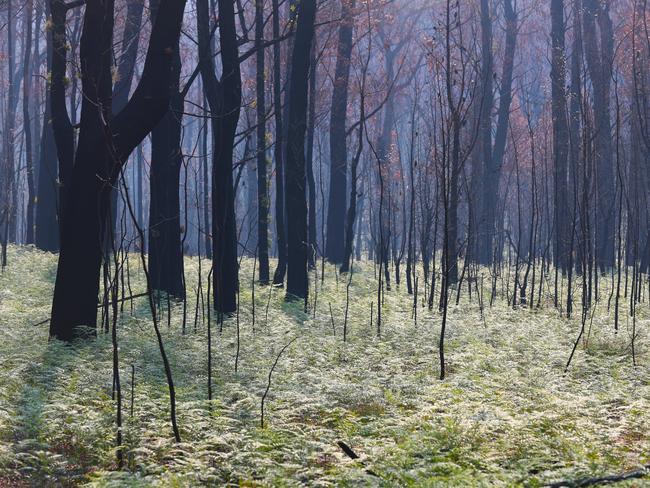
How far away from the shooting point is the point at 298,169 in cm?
1457

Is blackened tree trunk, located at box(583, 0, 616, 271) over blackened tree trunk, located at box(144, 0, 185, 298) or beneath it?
over

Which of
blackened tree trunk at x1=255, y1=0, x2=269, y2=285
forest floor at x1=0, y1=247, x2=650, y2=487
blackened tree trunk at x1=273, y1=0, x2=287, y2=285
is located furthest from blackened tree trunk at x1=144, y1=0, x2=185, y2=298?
blackened tree trunk at x1=273, y1=0, x2=287, y2=285

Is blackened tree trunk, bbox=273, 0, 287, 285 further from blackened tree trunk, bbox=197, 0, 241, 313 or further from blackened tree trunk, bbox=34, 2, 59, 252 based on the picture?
blackened tree trunk, bbox=34, 2, 59, 252

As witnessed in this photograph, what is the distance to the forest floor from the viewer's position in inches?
208

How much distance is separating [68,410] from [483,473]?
364 cm

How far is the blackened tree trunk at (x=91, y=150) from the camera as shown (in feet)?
29.9

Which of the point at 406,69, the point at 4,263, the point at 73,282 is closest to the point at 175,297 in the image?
the point at 73,282

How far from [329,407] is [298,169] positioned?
8.09m

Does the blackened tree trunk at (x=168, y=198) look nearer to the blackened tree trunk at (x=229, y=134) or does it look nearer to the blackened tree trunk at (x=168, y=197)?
the blackened tree trunk at (x=168, y=197)

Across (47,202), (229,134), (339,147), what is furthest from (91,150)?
(339,147)

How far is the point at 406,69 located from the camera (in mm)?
40375

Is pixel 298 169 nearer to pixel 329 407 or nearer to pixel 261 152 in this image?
pixel 261 152

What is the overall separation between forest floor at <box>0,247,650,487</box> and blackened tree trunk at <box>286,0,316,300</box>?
122 inches

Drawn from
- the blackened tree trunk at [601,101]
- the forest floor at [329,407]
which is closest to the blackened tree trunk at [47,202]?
the forest floor at [329,407]
